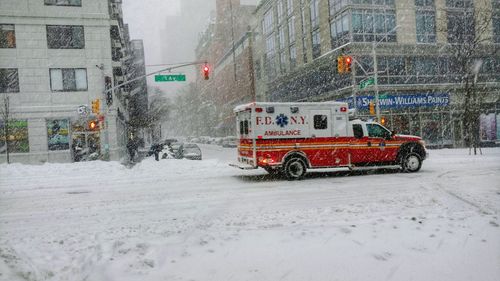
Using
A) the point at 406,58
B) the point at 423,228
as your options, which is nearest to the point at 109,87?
the point at 423,228

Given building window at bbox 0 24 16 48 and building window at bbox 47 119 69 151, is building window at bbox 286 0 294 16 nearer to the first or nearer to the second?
building window at bbox 47 119 69 151

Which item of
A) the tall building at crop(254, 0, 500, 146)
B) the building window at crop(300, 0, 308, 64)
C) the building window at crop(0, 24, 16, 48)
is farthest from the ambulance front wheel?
the building window at crop(300, 0, 308, 64)

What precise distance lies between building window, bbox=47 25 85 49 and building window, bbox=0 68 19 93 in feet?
A: 9.41

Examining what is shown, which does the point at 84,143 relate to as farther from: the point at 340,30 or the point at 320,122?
the point at 340,30

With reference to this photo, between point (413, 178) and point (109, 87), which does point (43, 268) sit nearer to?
point (413, 178)

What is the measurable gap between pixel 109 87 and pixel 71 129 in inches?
223

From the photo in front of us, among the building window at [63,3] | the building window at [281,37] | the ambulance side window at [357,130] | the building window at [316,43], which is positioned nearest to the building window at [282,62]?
the building window at [281,37]

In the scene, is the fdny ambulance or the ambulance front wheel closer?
the fdny ambulance

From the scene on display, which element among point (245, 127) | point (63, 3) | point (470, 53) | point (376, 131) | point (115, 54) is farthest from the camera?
point (115, 54)

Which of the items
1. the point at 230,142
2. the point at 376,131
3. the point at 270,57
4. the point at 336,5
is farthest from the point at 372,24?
the point at 230,142

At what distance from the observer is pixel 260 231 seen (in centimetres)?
643

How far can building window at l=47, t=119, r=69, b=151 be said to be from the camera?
26.6 meters

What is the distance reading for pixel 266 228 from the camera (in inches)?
260

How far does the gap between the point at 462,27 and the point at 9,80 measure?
2935cm
